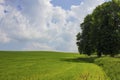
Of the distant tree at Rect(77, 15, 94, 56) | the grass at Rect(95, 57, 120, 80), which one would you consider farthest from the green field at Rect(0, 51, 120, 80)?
the distant tree at Rect(77, 15, 94, 56)

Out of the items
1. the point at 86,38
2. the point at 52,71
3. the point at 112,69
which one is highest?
the point at 86,38

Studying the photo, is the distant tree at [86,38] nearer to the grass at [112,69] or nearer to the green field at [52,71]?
the green field at [52,71]

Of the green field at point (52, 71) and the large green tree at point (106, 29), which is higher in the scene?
the large green tree at point (106, 29)

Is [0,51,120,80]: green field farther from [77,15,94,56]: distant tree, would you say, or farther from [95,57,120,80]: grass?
[77,15,94,56]: distant tree

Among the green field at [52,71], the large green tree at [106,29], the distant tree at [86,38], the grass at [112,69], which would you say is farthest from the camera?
the distant tree at [86,38]

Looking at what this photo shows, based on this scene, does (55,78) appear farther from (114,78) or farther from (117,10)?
(117,10)

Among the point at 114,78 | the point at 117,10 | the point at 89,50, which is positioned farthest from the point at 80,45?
the point at 114,78

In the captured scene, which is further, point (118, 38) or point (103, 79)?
point (118, 38)

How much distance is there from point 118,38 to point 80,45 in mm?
20595

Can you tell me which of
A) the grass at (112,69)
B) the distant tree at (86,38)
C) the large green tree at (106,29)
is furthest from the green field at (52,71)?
the distant tree at (86,38)

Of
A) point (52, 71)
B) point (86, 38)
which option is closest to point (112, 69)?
point (52, 71)

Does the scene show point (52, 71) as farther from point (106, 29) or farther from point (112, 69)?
point (106, 29)

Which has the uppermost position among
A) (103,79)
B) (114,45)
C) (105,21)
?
(105,21)

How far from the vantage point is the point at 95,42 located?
80812 millimetres
